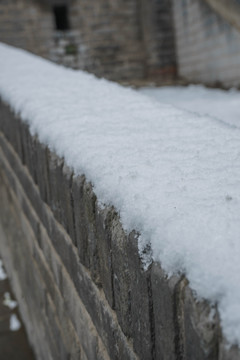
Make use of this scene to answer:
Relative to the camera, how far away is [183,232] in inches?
25.6

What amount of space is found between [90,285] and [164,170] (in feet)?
1.54

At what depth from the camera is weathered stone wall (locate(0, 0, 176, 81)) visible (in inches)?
349

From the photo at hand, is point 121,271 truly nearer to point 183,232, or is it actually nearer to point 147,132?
point 183,232

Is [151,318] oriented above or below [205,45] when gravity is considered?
below

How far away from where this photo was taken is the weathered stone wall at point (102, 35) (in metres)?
8.88

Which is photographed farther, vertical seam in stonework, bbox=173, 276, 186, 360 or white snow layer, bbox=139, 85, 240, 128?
white snow layer, bbox=139, 85, 240, 128

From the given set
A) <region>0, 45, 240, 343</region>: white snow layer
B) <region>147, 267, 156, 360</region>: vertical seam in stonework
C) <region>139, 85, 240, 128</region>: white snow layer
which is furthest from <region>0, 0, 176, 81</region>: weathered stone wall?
<region>147, 267, 156, 360</region>: vertical seam in stonework

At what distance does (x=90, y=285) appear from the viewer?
1159 mm

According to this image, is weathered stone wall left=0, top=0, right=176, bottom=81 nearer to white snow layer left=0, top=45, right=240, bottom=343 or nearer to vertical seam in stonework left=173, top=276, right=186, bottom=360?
white snow layer left=0, top=45, right=240, bottom=343

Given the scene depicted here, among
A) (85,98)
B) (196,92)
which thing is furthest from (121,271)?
(196,92)

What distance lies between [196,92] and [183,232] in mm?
5399

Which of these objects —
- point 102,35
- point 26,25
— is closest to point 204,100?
point 102,35

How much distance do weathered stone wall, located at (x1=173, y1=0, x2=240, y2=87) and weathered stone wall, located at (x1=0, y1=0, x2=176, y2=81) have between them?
0.63m

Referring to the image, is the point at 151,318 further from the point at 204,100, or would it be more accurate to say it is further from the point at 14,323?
the point at 204,100
